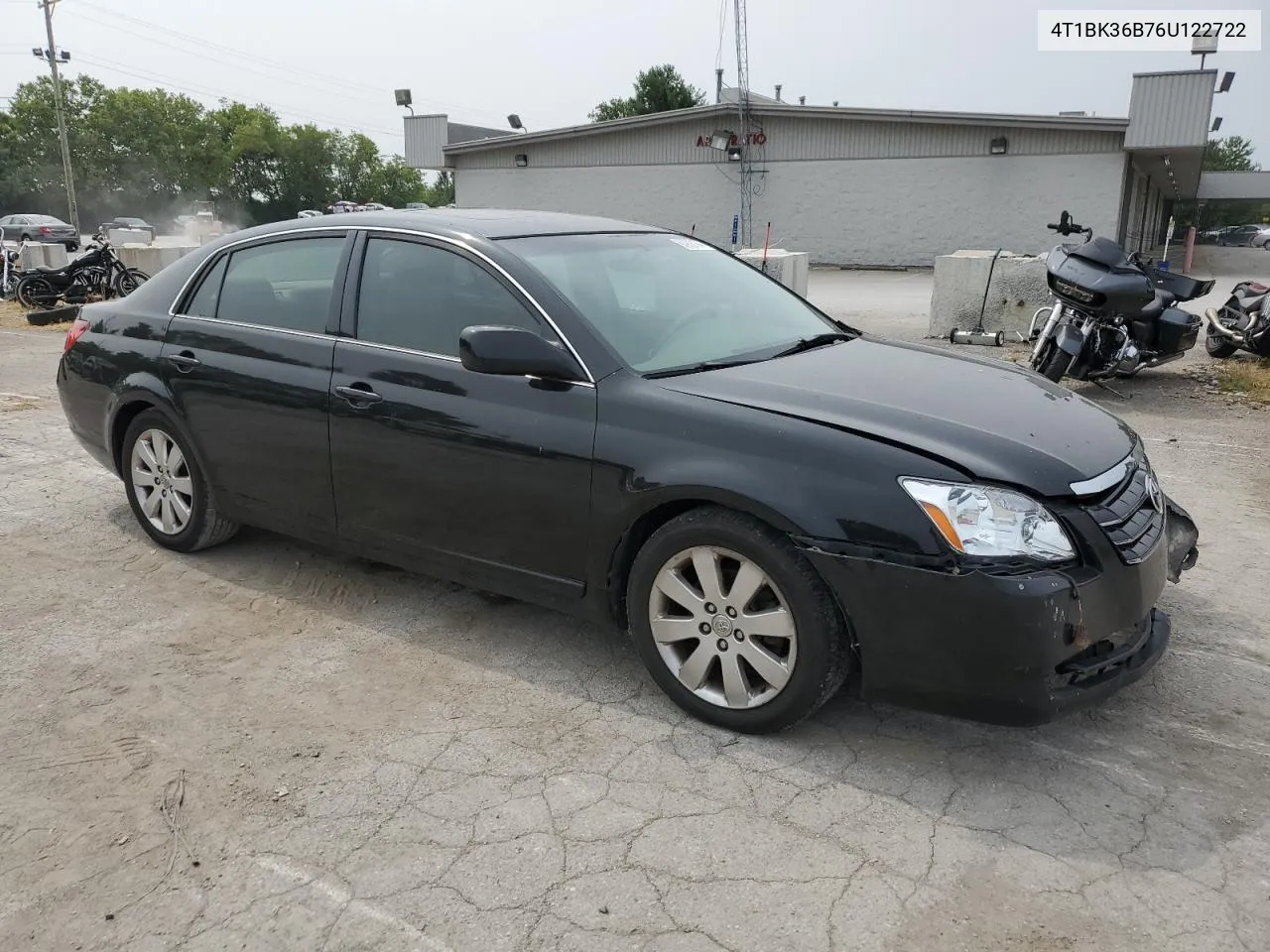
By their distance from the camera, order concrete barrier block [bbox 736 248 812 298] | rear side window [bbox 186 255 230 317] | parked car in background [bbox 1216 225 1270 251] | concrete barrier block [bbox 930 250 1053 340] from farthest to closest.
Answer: parked car in background [bbox 1216 225 1270 251] → concrete barrier block [bbox 736 248 812 298] → concrete barrier block [bbox 930 250 1053 340] → rear side window [bbox 186 255 230 317]

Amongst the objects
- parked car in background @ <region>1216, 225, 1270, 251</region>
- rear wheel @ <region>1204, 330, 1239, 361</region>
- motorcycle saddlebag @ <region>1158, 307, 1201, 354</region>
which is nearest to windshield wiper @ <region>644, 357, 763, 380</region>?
motorcycle saddlebag @ <region>1158, 307, 1201, 354</region>

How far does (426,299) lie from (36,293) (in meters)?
15.1

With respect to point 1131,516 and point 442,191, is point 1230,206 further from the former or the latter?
point 1131,516

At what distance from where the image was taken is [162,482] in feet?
15.8

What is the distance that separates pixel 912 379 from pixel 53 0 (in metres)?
57.1

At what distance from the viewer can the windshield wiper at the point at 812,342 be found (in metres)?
3.83

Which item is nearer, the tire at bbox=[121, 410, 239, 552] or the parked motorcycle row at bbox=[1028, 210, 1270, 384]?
the tire at bbox=[121, 410, 239, 552]

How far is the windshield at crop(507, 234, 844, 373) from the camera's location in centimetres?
361

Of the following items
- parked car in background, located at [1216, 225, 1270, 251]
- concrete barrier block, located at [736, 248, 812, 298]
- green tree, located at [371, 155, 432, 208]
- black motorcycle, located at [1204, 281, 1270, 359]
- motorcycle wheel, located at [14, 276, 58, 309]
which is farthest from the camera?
green tree, located at [371, 155, 432, 208]

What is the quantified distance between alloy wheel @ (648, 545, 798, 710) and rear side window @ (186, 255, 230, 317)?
2.68 m

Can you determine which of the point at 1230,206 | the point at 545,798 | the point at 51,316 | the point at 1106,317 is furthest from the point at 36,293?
the point at 1230,206

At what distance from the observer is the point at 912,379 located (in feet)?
11.5

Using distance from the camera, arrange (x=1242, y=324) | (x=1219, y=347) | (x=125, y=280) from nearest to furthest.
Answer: (x=1242, y=324) → (x=1219, y=347) → (x=125, y=280)

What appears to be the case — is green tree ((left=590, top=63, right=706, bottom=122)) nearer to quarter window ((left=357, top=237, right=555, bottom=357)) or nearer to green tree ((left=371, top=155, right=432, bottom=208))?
green tree ((left=371, top=155, right=432, bottom=208))
